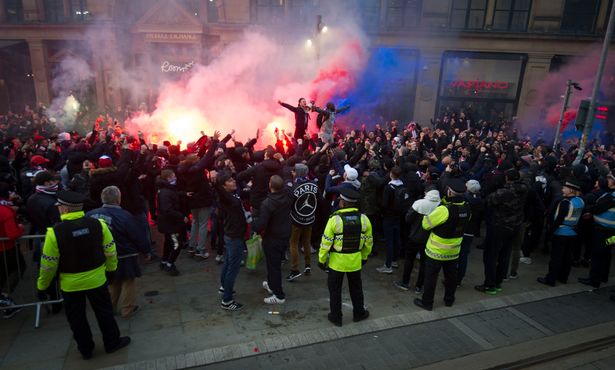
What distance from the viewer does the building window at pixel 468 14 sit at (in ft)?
65.9

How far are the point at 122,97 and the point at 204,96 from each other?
7.39m

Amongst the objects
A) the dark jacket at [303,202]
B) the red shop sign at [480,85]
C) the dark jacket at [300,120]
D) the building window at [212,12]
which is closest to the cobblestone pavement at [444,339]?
the dark jacket at [303,202]

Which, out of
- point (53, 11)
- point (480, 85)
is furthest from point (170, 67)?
point (480, 85)

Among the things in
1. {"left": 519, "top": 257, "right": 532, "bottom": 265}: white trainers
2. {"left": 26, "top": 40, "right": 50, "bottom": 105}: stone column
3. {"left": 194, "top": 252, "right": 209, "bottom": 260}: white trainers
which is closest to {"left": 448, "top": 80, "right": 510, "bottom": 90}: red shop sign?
{"left": 519, "top": 257, "right": 532, "bottom": 265}: white trainers

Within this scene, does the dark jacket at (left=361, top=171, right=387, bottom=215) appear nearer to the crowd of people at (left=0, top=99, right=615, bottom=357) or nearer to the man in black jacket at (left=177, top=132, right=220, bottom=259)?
the crowd of people at (left=0, top=99, right=615, bottom=357)

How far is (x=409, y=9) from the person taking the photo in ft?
66.1

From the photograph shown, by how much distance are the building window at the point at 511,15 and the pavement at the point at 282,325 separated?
17724 mm

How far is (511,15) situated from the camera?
20.0m

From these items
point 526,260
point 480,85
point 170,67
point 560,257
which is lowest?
point 526,260

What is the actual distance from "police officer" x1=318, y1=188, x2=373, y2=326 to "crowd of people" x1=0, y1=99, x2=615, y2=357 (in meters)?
0.01

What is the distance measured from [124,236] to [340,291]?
268 cm

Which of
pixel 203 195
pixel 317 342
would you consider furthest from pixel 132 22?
pixel 317 342

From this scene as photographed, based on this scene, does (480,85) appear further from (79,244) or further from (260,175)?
(79,244)

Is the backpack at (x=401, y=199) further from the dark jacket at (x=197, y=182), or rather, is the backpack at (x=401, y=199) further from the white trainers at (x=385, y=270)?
the dark jacket at (x=197, y=182)
